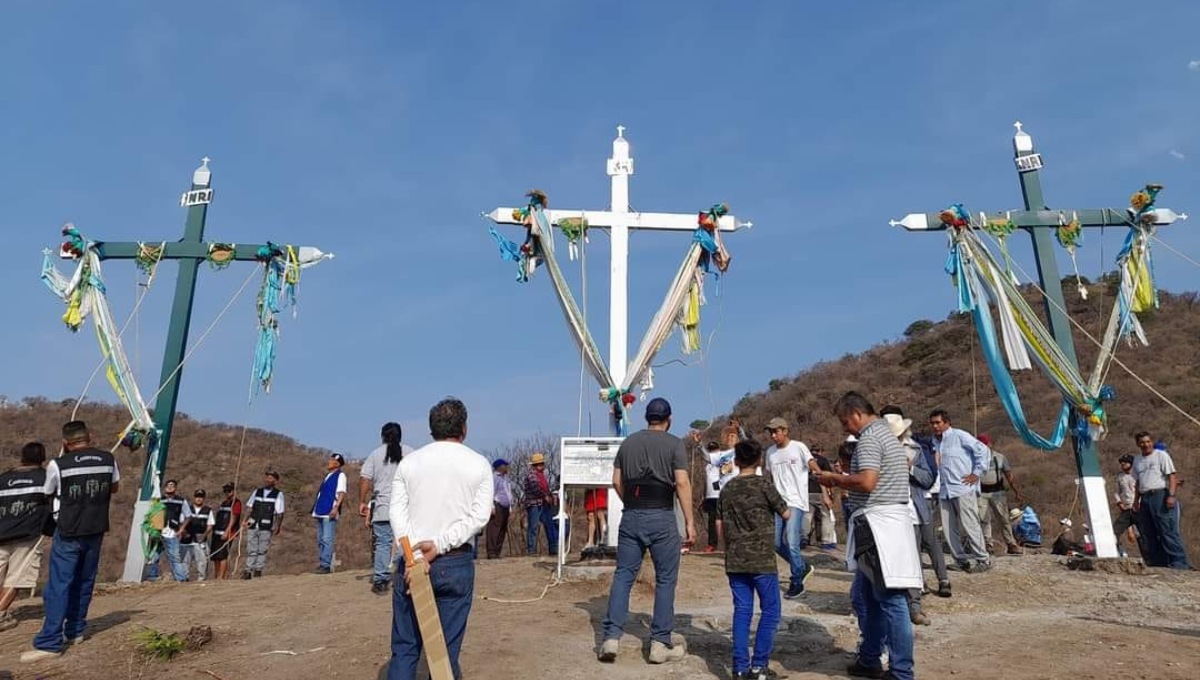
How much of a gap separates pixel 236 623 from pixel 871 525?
19.0ft

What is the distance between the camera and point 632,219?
11.0 meters

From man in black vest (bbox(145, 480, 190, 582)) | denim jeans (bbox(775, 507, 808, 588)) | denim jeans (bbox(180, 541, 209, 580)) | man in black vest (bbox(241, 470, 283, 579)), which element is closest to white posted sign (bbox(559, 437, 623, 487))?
denim jeans (bbox(775, 507, 808, 588))

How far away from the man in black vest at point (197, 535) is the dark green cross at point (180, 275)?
1.63 m

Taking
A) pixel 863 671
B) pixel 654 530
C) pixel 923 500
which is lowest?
pixel 863 671

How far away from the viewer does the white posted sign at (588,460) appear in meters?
8.77

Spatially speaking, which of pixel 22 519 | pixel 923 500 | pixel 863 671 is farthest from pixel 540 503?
pixel 863 671

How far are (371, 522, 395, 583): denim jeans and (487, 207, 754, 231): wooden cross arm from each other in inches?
179

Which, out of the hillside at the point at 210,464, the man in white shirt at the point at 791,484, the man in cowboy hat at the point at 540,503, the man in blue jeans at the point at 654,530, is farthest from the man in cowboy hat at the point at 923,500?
the hillside at the point at 210,464

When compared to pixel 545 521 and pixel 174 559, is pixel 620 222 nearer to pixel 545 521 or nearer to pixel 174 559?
pixel 545 521

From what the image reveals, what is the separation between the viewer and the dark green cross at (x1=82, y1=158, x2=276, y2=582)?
11641mm

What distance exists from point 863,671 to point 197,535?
38.4 feet

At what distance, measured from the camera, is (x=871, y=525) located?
524 centimetres

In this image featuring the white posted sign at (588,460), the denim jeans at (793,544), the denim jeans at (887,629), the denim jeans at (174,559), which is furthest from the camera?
the denim jeans at (174,559)

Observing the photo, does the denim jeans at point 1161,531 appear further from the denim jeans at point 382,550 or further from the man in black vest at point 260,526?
the man in black vest at point 260,526
